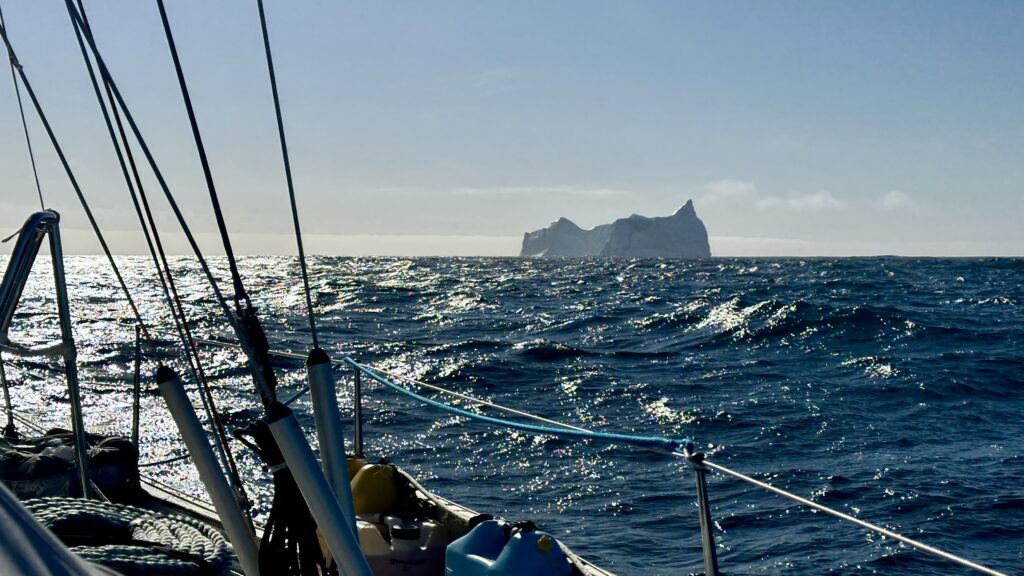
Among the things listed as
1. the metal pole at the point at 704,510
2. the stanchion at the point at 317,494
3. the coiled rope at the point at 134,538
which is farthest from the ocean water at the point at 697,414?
the stanchion at the point at 317,494

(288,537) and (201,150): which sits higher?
(201,150)

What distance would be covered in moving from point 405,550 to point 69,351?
154cm

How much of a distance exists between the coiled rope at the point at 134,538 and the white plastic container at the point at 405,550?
34.2 inches

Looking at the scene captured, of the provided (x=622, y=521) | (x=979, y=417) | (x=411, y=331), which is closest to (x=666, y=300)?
(x=411, y=331)

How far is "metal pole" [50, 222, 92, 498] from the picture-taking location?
10.1 ft

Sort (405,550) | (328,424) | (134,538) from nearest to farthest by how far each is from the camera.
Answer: (328,424) < (134,538) < (405,550)

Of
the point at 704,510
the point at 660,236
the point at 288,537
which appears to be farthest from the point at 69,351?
the point at 660,236

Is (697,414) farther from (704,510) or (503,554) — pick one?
(704,510)

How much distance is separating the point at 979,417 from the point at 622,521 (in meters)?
7.94

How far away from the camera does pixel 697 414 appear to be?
12703mm

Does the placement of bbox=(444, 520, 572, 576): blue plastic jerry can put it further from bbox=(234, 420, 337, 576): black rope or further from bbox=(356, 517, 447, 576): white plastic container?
bbox=(234, 420, 337, 576): black rope

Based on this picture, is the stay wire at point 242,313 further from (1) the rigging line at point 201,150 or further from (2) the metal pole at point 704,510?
(2) the metal pole at point 704,510

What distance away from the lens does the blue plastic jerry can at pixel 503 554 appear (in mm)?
3127

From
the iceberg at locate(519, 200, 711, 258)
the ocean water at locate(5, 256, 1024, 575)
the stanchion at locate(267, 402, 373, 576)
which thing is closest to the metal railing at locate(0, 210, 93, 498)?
the stanchion at locate(267, 402, 373, 576)
